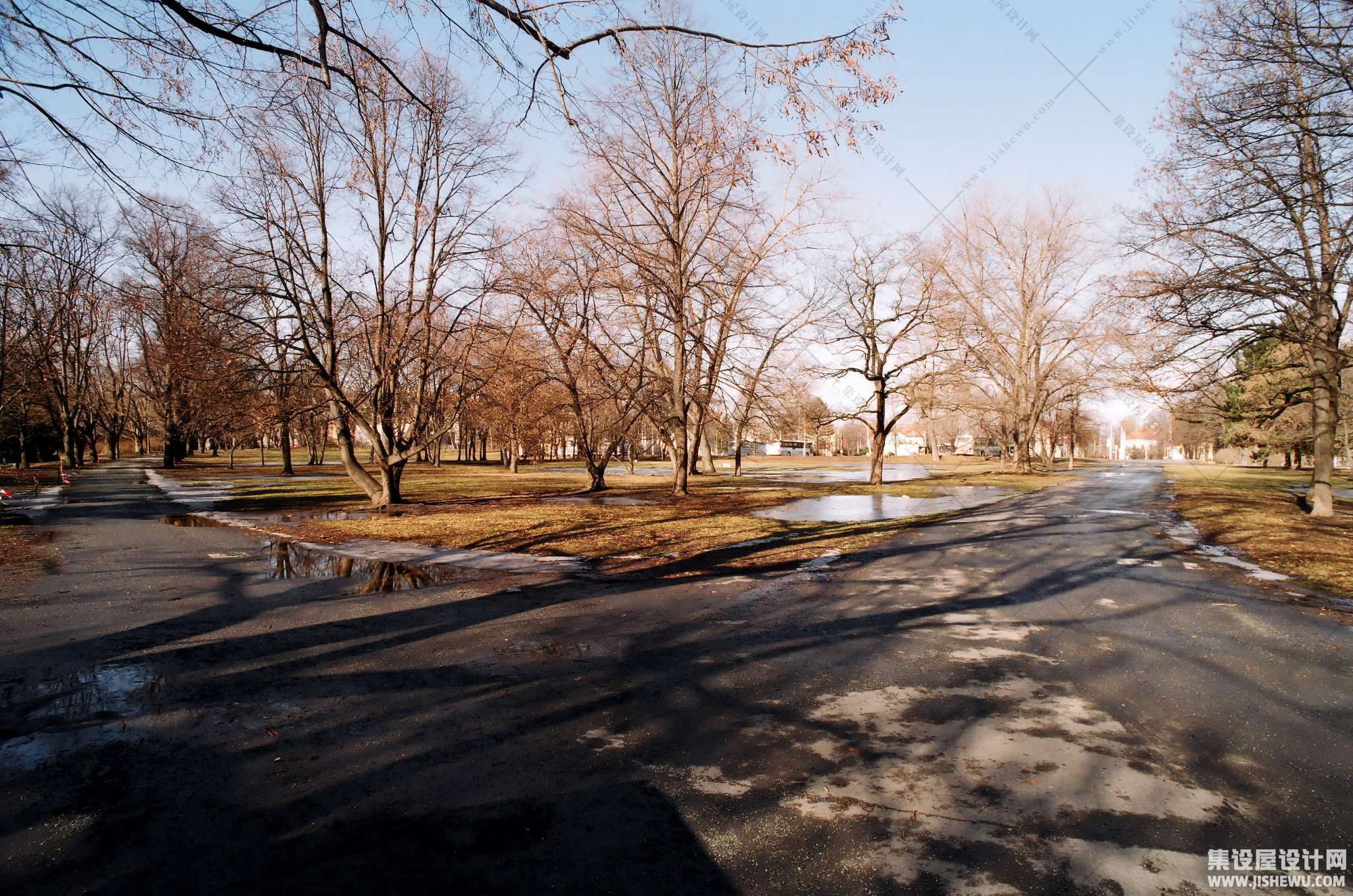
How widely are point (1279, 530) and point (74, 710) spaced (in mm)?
18978

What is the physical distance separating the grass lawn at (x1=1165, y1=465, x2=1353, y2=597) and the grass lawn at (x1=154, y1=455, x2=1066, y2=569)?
19.5ft

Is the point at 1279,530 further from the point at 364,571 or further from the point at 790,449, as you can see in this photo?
the point at 790,449

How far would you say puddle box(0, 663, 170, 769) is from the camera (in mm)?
4039

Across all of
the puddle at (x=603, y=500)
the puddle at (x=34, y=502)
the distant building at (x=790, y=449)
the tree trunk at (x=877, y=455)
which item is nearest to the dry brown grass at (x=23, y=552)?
the puddle at (x=34, y=502)

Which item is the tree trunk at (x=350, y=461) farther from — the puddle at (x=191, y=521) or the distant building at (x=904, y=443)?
the distant building at (x=904, y=443)

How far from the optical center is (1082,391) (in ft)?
131

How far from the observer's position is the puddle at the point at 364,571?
8.89m

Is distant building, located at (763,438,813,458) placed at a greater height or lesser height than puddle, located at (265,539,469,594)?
greater

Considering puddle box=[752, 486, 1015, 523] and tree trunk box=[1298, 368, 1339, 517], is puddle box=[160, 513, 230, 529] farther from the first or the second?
tree trunk box=[1298, 368, 1339, 517]

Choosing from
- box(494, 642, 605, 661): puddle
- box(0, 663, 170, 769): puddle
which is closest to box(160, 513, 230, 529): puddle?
box(0, 663, 170, 769): puddle

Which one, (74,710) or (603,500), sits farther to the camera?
(603,500)

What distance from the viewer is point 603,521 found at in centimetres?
1568

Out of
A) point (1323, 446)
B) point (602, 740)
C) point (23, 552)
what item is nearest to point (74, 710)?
point (602, 740)

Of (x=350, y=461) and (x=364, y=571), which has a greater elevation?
(x=350, y=461)
